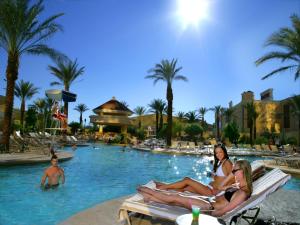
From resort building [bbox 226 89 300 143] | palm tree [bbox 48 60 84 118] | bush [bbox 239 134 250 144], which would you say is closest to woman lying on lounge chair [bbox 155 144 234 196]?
palm tree [bbox 48 60 84 118]

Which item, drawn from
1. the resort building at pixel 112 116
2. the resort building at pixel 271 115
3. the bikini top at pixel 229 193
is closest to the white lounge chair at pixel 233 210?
the bikini top at pixel 229 193

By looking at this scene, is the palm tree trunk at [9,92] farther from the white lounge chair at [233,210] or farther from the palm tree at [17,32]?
the white lounge chair at [233,210]

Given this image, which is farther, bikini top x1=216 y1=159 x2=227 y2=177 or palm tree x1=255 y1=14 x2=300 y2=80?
palm tree x1=255 y1=14 x2=300 y2=80

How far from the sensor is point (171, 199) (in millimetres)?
4387

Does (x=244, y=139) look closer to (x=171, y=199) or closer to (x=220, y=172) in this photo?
(x=220, y=172)

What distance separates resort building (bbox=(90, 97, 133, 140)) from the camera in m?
57.2

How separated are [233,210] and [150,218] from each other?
123 cm

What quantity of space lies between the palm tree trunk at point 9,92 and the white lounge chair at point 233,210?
1563 centimetres

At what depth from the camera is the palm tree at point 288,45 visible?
18.1m

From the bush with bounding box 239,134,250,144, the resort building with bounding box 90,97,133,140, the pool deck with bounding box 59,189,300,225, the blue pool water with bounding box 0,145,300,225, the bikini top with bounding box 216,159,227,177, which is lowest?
the blue pool water with bounding box 0,145,300,225

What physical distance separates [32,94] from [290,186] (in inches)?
1681

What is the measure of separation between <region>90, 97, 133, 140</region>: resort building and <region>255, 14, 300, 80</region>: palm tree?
40.3m

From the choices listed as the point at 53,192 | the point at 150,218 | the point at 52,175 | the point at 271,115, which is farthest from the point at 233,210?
the point at 271,115

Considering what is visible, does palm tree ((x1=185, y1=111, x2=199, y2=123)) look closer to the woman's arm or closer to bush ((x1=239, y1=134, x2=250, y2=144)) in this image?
bush ((x1=239, y1=134, x2=250, y2=144))
